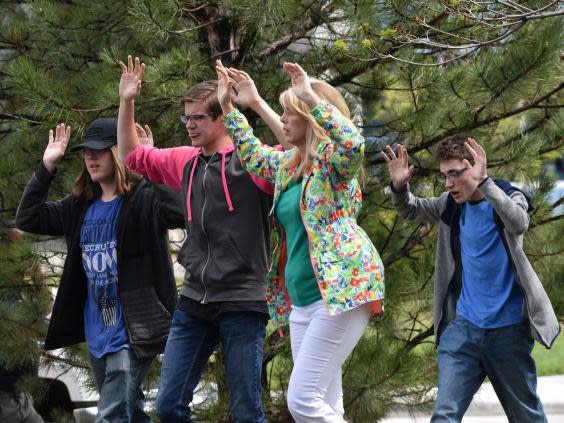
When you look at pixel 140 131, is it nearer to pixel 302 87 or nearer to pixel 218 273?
pixel 218 273

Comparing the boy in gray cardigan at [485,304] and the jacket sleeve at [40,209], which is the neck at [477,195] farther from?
the jacket sleeve at [40,209]

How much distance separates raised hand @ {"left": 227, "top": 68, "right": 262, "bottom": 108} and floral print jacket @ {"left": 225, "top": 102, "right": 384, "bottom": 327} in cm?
32

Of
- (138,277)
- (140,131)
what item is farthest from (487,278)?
(140,131)

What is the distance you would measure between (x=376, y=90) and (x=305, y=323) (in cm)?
243

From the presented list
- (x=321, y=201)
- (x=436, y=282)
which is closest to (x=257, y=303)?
(x=321, y=201)

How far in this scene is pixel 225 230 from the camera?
4.65 m

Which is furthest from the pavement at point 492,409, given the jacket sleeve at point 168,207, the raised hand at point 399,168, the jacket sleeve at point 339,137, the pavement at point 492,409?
the jacket sleeve at point 339,137

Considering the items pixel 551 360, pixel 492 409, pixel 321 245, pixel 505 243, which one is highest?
pixel 321 245

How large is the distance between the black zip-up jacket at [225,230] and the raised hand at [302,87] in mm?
541

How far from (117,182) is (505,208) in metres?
1.76

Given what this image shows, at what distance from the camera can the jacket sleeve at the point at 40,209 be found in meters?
5.37

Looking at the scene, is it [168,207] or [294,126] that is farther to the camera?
[168,207]

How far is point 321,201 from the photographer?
4.36m

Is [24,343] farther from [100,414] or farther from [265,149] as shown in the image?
[265,149]
